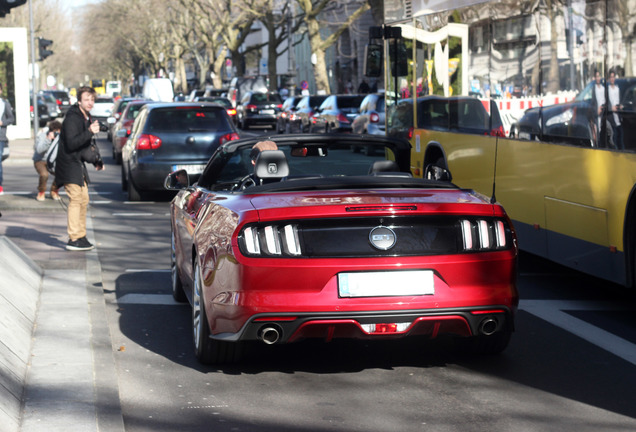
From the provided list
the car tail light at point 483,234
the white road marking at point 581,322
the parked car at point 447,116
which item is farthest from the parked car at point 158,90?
the car tail light at point 483,234

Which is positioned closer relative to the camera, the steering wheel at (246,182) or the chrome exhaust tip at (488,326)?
the chrome exhaust tip at (488,326)

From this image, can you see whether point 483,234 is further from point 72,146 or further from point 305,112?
point 305,112

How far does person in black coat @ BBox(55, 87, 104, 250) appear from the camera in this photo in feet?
39.4

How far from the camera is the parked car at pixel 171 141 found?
17.7m

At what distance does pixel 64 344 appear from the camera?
6.92 metres

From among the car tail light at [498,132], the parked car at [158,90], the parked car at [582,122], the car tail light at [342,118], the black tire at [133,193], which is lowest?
the black tire at [133,193]

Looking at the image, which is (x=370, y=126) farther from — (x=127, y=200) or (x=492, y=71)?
(x=492, y=71)

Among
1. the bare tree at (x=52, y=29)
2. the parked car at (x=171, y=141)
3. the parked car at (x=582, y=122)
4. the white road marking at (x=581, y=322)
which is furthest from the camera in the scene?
the bare tree at (x=52, y=29)

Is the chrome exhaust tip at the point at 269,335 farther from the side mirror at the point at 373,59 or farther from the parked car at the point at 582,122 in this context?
the side mirror at the point at 373,59

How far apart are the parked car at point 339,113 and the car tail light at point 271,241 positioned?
2639 cm

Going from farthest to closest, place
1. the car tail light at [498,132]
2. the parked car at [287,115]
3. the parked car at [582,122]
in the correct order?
the parked car at [287,115]
the car tail light at [498,132]
the parked car at [582,122]

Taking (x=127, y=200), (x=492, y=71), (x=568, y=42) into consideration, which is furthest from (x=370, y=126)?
(x=568, y=42)

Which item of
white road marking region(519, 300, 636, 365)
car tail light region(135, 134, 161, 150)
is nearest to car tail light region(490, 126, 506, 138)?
white road marking region(519, 300, 636, 365)

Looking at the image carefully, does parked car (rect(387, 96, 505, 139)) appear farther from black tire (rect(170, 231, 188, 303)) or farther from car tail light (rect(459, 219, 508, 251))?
car tail light (rect(459, 219, 508, 251))
